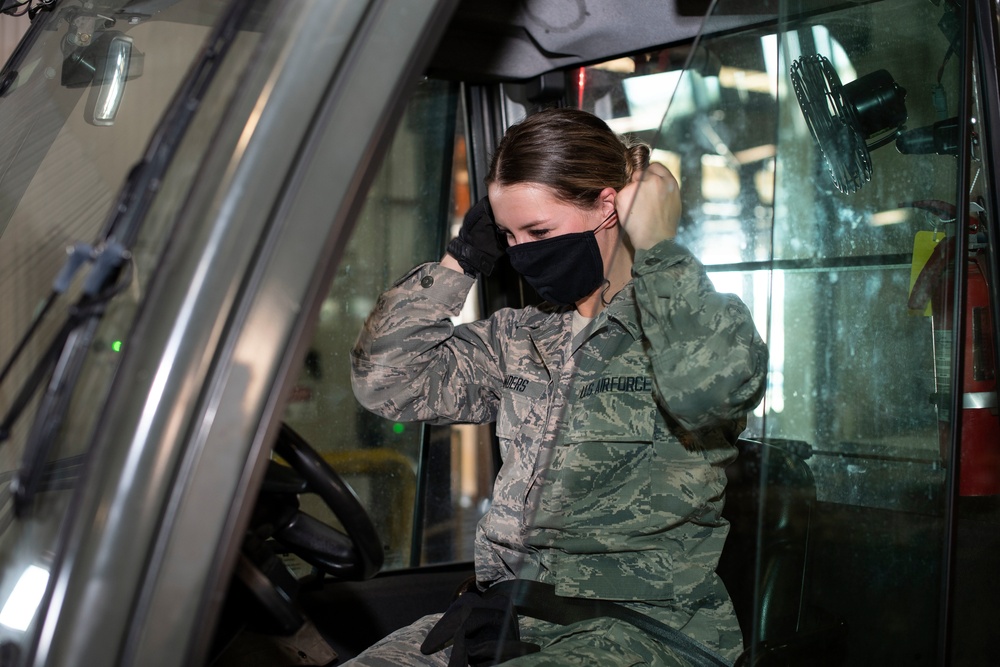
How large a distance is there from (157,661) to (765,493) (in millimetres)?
757

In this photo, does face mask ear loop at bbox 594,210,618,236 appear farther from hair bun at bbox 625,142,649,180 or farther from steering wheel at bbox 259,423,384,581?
steering wheel at bbox 259,423,384,581

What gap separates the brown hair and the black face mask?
3.3 inches

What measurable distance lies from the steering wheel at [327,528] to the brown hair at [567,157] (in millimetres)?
627

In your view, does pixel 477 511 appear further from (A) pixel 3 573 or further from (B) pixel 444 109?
(A) pixel 3 573

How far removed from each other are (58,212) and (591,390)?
776mm

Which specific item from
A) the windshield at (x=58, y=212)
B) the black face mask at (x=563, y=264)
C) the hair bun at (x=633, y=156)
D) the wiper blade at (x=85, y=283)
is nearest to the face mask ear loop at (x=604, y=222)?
the black face mask at (x=563, y=264)

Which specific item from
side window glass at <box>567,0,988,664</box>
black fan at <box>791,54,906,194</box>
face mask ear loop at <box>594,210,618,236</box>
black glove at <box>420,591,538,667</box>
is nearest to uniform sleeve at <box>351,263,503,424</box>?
face mask ear loop at <box>594,210,618,236</box>

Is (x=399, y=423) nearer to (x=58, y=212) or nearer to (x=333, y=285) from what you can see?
(x=333, y=285)

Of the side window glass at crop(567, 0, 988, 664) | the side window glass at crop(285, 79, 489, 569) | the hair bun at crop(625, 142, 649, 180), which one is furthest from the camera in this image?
the side window glass at crop(285, 79, 489, 569)

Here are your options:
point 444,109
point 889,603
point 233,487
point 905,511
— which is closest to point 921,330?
point 905,511

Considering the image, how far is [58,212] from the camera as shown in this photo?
1.13 metres

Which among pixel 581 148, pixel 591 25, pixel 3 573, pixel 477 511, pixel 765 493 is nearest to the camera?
pixel 3 573

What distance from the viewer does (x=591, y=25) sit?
79.1 inches

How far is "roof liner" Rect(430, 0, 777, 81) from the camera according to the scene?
1.94 meters
